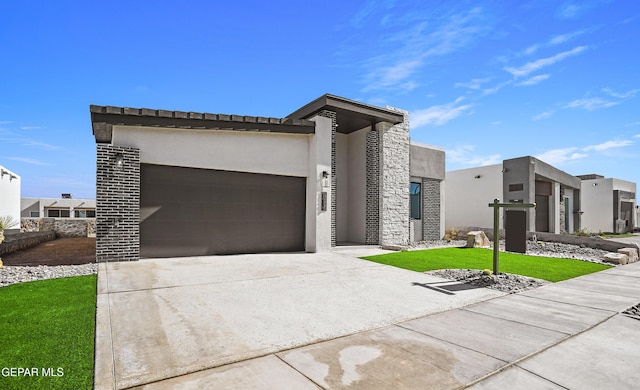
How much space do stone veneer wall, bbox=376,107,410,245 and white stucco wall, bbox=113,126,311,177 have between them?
4.17 m

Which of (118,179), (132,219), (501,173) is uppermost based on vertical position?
(501,173)

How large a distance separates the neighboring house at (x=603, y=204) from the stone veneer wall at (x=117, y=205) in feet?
125

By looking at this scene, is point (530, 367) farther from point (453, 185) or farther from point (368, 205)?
point (453, 185)

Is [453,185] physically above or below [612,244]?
above

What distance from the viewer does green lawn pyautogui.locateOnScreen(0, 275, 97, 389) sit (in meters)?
3.25

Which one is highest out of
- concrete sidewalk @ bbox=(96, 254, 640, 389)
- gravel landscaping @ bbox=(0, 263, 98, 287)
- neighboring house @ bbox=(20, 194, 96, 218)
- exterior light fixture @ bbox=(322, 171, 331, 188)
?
exterior light fixture @ bbox=(322, 171, 331, 188)

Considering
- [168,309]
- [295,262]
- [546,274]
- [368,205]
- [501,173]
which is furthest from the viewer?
[501,173]

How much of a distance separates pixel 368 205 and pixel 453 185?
46.1ft

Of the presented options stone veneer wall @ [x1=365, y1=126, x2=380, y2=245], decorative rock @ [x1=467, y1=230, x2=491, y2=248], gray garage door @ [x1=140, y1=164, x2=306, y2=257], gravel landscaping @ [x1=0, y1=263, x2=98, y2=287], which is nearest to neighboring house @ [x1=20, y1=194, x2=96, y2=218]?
gray garage door @ [x1=140, y1=164, x2=306, y2=257]

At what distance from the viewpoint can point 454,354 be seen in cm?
402

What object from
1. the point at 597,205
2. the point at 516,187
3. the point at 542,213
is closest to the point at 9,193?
the point at 516,187

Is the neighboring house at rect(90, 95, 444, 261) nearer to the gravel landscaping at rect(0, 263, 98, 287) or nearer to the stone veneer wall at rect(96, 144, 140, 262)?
the stone veneer wall at rect(96, 144, 140, 262)

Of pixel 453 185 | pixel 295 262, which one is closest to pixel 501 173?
pixel 453 185

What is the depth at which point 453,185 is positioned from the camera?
26688mm
